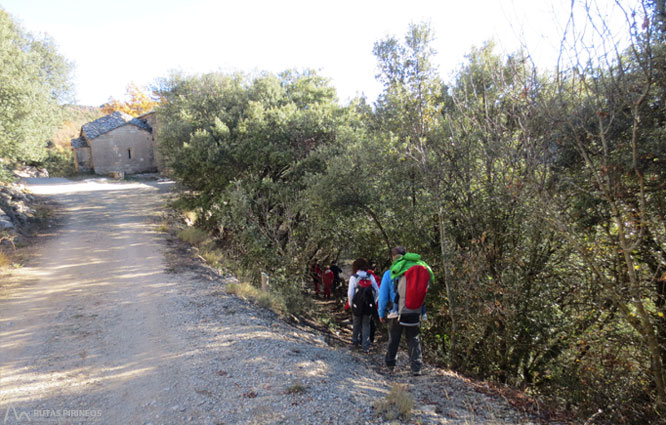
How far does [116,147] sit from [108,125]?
2.66m

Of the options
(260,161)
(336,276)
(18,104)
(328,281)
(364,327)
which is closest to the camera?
(364,327)

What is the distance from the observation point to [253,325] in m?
6.74

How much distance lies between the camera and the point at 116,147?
33.5m

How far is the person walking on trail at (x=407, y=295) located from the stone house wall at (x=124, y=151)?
114ft

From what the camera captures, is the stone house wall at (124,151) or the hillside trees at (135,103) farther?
the hillside trees at (135,103)

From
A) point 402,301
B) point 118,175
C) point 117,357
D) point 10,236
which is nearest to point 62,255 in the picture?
point 10,236

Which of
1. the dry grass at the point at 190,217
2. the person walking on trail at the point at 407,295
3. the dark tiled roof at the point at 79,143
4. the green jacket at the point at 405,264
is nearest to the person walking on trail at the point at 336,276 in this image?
the person walking on trail at the point at 407,295

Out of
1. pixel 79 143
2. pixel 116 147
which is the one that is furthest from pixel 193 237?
pixel 79 143

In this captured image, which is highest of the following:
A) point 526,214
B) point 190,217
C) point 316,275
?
point 526,214

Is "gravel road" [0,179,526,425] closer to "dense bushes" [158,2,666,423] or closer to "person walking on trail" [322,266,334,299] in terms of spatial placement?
"dense bushes" [158,2,666,423]

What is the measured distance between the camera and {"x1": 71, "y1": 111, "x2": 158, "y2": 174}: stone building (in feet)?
108

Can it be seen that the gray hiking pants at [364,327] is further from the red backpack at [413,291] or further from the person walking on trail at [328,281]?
the person walking on trail at [328,281]

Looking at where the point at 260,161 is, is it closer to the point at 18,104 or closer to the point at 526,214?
the point at 18,104

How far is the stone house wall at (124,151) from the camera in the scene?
32.9m
